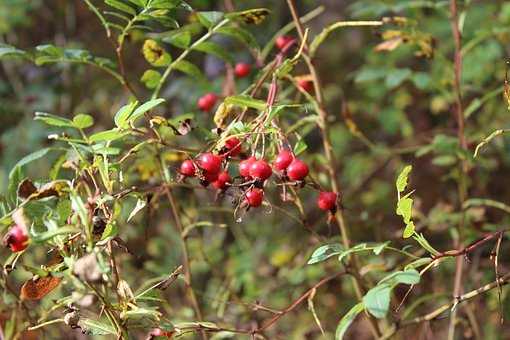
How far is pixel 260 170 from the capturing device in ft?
3.51

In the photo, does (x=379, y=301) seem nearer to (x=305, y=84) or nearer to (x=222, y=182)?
(x=222, y=182)

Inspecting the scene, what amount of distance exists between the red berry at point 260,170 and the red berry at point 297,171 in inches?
1.8

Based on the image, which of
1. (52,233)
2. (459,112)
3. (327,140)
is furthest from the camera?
(459,112)

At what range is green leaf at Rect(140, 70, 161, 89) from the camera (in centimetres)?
137

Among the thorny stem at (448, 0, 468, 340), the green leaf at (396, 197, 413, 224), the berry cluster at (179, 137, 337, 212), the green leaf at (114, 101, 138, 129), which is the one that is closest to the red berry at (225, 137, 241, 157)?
the berry cluster at (179, 137, 337, 212)

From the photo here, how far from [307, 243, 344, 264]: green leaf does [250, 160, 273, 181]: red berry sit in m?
0.13

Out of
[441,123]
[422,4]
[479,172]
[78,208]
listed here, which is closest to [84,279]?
[78,208]

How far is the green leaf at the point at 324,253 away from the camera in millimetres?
1034

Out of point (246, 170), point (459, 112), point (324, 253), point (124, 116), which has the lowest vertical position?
point (459, 112)

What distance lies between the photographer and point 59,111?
2.56m

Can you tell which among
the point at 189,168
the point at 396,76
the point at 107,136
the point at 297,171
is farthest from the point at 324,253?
the point at 396,76

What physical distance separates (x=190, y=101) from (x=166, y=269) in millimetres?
584

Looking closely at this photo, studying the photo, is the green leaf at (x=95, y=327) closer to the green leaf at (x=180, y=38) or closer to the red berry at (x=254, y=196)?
the red berry at (x=254, y=196)

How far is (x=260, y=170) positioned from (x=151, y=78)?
1.35 ft
